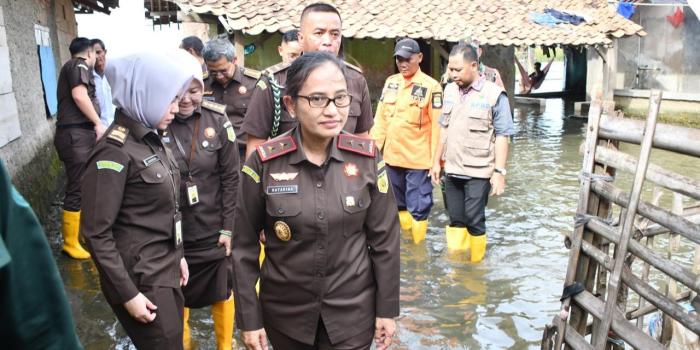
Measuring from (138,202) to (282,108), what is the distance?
129 centimetres

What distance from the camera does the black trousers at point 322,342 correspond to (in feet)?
7.89

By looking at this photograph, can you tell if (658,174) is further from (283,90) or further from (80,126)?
(80,126)

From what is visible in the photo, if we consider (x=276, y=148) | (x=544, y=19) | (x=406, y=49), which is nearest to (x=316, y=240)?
(x=276, y=148)

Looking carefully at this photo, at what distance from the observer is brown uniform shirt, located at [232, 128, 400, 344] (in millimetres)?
2316

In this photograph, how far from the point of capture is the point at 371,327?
2480 millimetres

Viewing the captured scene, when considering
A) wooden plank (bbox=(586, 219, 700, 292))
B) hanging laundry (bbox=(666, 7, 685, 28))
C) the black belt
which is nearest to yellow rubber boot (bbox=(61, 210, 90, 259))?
the black belt

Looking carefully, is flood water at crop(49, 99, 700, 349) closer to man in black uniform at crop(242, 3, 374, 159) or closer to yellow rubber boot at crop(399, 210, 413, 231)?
yellow rubber boot at crop(399, 210, 413, 231)

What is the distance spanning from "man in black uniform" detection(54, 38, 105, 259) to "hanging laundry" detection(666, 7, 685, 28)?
16646 mm

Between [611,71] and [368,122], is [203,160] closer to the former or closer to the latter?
[368,122]

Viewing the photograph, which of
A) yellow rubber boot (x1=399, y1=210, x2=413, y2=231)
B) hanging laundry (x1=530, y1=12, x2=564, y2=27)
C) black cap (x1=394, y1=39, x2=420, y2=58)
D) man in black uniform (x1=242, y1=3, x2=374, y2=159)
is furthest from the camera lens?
hanging laundry (x1=530, y1=12, x2=564, y2=27)

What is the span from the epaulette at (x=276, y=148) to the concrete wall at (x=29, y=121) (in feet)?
14.9

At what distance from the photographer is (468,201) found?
5152 millimetres

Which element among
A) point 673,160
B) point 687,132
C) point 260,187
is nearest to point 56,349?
point 260,187

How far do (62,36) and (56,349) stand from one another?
13.6 metres
